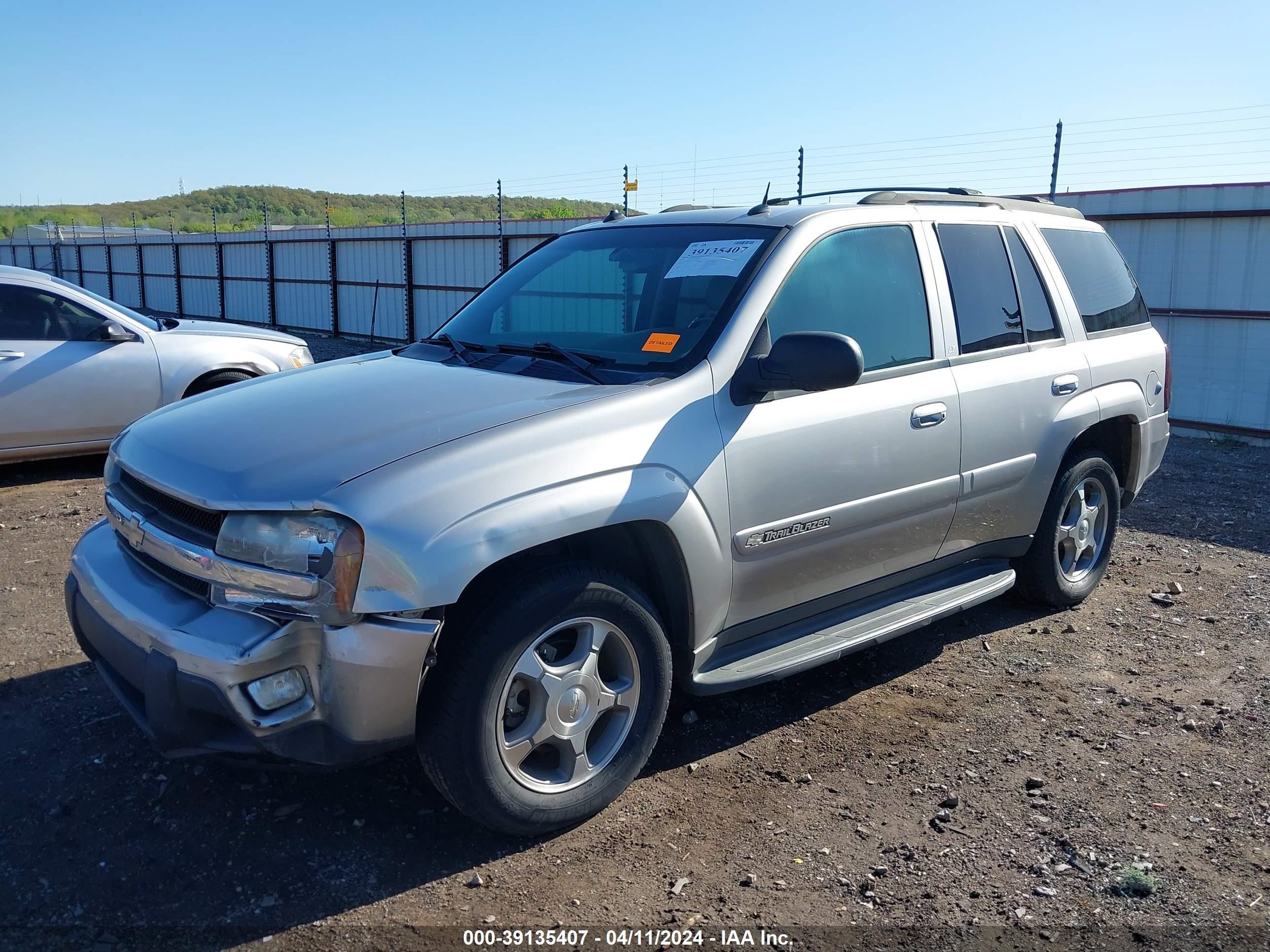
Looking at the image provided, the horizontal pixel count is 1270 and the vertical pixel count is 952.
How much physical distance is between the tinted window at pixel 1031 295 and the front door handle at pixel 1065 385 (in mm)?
196

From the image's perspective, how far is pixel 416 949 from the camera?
2703mm

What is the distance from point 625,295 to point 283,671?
2101 millimetres

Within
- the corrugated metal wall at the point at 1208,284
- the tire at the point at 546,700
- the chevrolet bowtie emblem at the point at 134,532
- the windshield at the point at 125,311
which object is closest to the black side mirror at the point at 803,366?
the tire at the point at 546,700

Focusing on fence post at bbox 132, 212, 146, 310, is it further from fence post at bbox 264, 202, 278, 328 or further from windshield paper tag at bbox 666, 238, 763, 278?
windshield paper tag at bbox 666, 238, 763, 278

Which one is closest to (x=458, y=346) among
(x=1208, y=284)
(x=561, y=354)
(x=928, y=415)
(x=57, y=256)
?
(x=561, y=354)

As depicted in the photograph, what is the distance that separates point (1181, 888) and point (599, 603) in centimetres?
187

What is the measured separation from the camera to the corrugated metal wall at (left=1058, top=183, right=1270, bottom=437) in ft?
33.3

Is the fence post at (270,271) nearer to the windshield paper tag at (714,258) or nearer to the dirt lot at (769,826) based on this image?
the dirt lot at (769,826)

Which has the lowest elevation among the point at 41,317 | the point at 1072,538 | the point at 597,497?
the point at 1072,538

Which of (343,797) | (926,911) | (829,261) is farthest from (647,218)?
(926,911)

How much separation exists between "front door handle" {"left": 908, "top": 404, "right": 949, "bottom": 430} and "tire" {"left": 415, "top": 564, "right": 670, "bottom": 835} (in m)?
1.40

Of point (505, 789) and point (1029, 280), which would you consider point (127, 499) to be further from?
point (1029, 280)

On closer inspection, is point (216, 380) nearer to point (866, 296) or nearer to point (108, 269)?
point (866, 296)

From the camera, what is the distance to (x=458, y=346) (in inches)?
165
